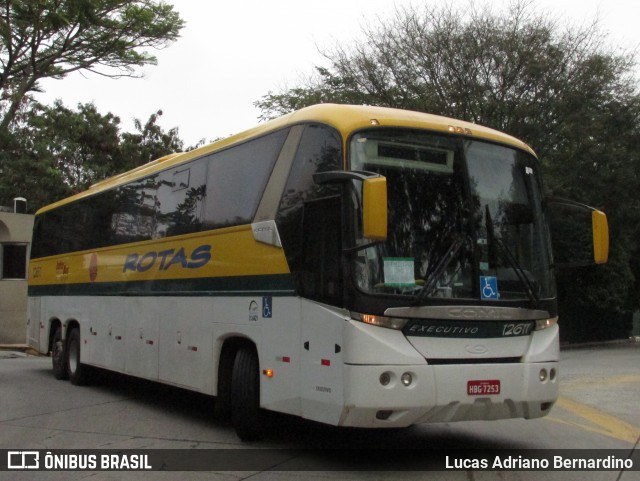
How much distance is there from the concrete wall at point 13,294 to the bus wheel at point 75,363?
12617 mm

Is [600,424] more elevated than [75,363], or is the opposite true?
[75,363]

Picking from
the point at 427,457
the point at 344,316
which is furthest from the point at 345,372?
the point at 427,457

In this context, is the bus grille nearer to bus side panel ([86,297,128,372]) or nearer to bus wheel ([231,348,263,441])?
bus wheel ([231,348,263,441])

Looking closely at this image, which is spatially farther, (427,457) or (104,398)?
(104,398)

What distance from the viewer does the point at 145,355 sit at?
11055mm

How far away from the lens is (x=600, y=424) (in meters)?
10.1

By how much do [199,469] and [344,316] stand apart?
206 centimetres

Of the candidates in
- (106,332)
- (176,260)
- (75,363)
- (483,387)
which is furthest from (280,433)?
(75,363)

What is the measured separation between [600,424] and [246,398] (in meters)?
4.99

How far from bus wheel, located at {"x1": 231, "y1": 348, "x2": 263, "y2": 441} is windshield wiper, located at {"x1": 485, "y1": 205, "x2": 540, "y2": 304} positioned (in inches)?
115

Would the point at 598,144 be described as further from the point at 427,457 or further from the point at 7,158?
the point at 7,158

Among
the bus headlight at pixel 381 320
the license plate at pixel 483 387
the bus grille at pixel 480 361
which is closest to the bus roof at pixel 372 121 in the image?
the bus headlight at pixel 381 320

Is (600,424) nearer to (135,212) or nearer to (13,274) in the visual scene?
(135,212)

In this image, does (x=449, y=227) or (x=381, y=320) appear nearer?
(x=381, y=320)
